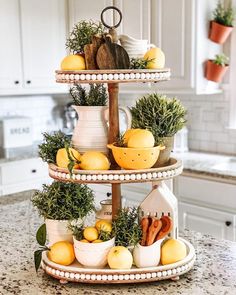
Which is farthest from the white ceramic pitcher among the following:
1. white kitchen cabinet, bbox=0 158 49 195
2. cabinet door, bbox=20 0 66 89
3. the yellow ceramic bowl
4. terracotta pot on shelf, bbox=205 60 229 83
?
cabinet door, bbox=20 0 66 89

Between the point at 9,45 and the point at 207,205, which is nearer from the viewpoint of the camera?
the point at 207,205

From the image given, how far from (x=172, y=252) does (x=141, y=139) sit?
0.32 meters

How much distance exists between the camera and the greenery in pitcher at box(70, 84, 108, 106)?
1357 millimetres

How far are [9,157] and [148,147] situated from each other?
2567mm

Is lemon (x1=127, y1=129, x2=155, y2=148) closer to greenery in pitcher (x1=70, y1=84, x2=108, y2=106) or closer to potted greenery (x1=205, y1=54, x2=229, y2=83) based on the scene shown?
greenery in pitcher (x1=70, y1=84, x2=108, y2=106)

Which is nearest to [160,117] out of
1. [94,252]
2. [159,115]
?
[159,115]

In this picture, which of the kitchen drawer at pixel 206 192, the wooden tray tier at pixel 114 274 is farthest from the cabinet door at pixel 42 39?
the wooden tray tier at pixel 114 274

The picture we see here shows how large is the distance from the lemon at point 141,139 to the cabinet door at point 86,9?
265 cm

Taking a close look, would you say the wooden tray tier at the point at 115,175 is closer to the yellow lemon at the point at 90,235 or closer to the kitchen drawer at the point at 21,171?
the yellow lemon at the point at 90,235

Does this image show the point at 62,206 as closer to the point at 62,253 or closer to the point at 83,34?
the point at 62,253

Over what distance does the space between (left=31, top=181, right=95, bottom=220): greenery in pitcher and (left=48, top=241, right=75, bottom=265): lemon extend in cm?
8

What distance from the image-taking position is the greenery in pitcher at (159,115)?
1286 millimetres

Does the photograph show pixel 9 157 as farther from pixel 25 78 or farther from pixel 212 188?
pixel 212 188

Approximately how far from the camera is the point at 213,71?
3236mm
